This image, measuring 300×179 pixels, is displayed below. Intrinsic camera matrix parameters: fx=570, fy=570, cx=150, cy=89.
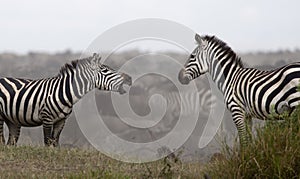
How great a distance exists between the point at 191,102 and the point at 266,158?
921 cm

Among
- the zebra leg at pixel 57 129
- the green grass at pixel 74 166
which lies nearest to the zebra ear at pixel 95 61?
the zebra leg at pixel 57 129

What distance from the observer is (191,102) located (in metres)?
15.5

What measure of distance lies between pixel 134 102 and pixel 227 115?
3.99 m

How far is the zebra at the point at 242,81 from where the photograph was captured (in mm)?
8758

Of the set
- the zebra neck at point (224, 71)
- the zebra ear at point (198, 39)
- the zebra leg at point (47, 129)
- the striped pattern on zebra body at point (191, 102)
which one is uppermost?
the striped pattern on zebra body at point (191, 102)

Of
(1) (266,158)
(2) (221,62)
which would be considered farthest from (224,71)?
(1) (266,158)

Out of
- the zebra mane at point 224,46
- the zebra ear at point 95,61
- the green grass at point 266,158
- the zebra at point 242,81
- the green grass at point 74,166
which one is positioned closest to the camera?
the green grass at point 266,158

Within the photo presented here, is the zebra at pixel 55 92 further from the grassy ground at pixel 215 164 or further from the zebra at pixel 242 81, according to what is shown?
the grassy ground at pixel 215 164

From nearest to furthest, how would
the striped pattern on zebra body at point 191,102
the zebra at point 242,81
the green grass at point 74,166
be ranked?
1. the green grass at point 74,166
2. the zebra at point 242,81
3. the striped pattern on zebra body at point 191,102

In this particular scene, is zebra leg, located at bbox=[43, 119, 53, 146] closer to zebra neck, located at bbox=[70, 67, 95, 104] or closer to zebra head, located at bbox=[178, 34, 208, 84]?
zebra neck, located at bbox=[70, 67, 95, 104]

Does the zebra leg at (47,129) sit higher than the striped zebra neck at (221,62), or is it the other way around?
the striped zebra neck at (221,62)

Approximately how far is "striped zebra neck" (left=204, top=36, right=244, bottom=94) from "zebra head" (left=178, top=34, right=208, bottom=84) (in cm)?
8

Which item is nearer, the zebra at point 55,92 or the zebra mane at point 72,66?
the zebra at point 55,92

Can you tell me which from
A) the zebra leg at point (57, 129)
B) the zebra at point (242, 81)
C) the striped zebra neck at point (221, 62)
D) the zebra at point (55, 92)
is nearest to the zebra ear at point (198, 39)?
the zebra at point (242, 81)
